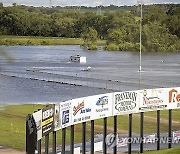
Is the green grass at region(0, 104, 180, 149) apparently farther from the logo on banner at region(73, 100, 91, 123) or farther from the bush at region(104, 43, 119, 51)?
the bush at region(104, 43, 119, 51)

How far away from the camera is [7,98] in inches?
1789

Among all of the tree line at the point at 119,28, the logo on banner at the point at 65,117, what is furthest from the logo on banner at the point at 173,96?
the tree line at the point at 119,28

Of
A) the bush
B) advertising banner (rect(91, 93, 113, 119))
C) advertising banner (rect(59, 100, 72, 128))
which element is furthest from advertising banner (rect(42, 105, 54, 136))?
the bush

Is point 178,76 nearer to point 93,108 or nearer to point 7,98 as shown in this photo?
point 7,98

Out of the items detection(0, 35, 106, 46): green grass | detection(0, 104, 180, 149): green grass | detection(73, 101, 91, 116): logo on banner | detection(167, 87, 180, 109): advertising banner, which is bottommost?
detection(0, 35, 106, 46): green grass

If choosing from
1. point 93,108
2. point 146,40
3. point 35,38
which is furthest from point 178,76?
point 35,38

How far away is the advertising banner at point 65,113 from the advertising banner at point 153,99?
4042 mm

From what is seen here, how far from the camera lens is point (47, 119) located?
1836 centimetres

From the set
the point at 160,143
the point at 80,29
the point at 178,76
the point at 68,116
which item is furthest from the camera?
the point at 80,29

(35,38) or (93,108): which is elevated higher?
(93,108)

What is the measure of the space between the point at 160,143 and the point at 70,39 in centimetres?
13747

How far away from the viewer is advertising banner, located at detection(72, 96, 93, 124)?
19864mm

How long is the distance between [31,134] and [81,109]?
325 cm

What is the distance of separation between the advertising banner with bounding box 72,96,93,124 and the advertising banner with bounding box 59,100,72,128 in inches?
8.0
